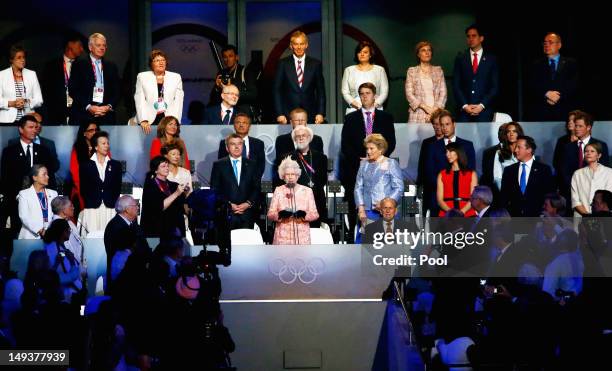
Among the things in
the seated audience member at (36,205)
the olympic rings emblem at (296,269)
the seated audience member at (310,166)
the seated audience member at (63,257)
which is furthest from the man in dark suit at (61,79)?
the olympic rings emblem at (296,269)

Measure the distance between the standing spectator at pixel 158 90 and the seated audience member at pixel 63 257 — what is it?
11.4 ft

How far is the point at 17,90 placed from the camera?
13438 mm

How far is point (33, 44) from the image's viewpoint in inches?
651

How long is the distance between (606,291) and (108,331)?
3512 millimetres

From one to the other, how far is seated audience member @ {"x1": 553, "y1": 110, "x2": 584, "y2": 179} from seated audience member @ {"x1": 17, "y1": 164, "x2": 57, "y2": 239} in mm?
5008

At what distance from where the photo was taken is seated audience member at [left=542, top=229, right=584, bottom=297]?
9430 mm

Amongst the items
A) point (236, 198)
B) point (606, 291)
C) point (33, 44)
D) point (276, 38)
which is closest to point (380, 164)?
point (236, 198)

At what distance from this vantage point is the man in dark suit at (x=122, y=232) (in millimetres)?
9781

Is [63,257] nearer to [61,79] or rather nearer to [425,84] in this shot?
[61,79]

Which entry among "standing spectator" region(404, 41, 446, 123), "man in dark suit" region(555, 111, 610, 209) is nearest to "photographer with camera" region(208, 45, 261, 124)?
"standing spectator" region(404, 41, 446, 123)

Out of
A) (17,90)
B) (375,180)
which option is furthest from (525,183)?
(17,90)


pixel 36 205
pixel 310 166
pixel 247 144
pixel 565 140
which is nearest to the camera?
pixel 36 205

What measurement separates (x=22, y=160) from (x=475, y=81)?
4.81m

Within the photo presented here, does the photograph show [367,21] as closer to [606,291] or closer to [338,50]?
[338,50]
